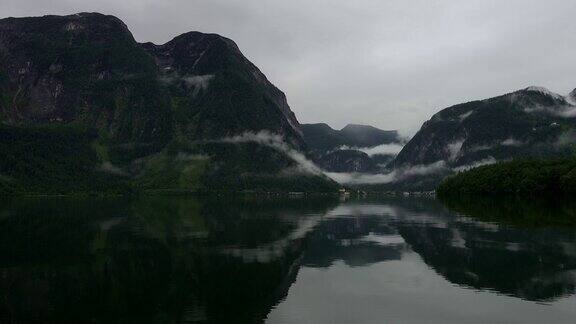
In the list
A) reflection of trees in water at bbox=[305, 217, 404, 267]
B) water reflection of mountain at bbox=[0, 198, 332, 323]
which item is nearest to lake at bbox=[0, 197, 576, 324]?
water reflection of mountain at bbox=[0, 198, 332, 323]

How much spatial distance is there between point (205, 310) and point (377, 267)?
27.4m

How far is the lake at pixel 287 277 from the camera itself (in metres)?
38.0

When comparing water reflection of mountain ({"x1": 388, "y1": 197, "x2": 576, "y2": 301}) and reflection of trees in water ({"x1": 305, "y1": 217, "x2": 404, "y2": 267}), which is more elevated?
water reflection of mountain ({"x1": 388, "y1": 197, "x2": 576, "y2": 301})

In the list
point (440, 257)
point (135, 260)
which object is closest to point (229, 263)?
point (135, 260)

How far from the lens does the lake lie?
37969 millimetres

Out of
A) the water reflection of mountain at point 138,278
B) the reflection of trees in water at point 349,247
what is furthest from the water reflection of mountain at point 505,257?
the water reflection of mountain at point 138,278

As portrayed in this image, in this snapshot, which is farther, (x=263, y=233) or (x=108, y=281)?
(x=263, y=233)

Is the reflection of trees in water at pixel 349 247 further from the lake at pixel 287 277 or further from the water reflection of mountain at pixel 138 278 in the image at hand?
the water reflection of mountain at pixel 138 278

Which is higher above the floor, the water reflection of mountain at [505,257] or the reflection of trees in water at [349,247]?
the water reflection of mountain at [505,257]

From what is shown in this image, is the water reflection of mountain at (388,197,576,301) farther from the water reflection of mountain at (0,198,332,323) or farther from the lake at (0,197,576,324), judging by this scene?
the water reflection of mountain at (0,198,332,323)

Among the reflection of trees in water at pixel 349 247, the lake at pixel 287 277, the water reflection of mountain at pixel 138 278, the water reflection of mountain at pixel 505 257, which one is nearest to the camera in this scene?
the water reflection of mountain at pixel 138 278

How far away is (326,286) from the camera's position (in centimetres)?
4844

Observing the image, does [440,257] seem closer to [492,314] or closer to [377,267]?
[377,267]

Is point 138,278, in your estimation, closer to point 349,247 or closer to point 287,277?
point 287,277
